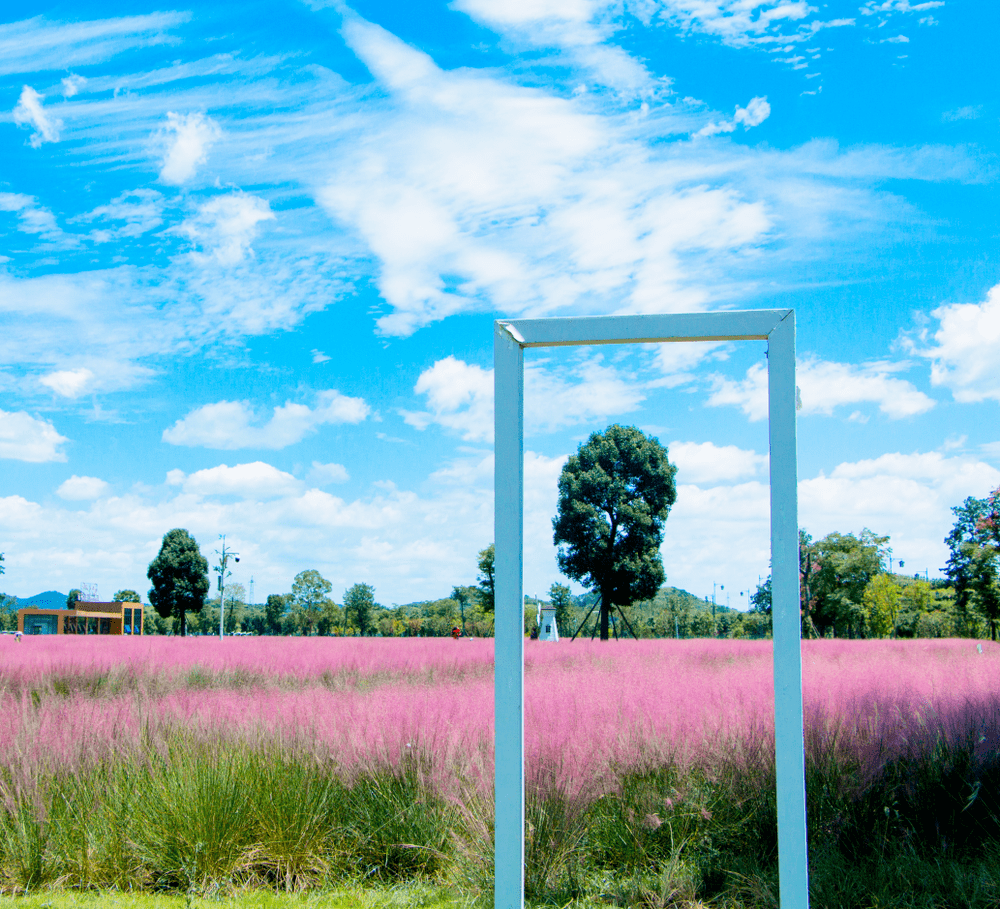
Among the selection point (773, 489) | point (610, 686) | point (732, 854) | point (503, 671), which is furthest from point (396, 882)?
point (773, 489)

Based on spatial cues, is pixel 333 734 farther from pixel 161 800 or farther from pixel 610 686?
pixel 610 686

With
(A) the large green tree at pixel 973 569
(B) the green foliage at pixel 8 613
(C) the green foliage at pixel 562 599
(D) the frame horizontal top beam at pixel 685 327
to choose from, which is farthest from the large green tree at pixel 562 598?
(B) the green foliage at pixel 8 613

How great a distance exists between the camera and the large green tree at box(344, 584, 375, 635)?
5203 centimetres

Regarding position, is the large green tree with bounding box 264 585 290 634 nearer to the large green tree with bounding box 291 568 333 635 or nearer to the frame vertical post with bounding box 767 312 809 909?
the large green tree with bounding box 291 568 333 635

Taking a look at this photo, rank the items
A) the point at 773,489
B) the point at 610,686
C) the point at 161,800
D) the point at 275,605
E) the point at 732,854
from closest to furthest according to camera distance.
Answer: the point at 773,489 < the point at 732,854 < the point at 161,800 < the point at 610,686 < the point at 275,605

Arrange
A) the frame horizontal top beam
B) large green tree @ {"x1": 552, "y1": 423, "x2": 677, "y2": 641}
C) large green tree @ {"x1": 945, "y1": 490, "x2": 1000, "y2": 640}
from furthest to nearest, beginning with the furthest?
large green tree @ {"x1": 945, "y1": 490, "x2": 1000, "y2": 640}, large green tree @ {"x1": 552, "y1": 423, "x2": 677, "y2": 641}, the frame horizontal top beam

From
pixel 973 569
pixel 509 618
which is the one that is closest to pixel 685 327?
pixel 509 618

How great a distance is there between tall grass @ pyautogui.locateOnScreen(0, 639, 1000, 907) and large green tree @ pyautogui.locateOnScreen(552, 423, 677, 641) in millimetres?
977

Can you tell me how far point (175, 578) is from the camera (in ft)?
159

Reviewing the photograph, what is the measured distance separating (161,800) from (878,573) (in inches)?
1476

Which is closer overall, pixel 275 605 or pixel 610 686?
pixel 610 686

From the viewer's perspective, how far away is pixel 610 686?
538 centimetres

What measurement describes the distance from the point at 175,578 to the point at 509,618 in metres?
51.3

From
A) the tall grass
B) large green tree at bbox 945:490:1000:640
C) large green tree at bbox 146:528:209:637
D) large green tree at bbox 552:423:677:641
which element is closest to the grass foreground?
the tall grass
